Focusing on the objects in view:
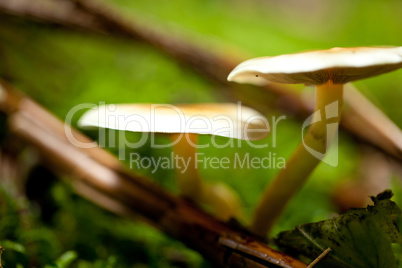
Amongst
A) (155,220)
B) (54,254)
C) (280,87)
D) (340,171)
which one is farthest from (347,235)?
(340,171)

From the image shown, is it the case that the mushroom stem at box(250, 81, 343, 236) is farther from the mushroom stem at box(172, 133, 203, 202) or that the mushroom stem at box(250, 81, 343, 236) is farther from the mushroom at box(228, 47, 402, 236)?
the mushroom stem at box(172, 133, 203, 202)

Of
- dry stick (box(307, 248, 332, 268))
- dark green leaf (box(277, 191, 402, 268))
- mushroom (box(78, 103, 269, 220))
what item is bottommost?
dry stick (box(307, 248, 332, 268))

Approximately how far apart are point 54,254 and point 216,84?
3.77 ft

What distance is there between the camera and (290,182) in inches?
33.1

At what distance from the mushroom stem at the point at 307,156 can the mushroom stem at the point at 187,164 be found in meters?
0.20

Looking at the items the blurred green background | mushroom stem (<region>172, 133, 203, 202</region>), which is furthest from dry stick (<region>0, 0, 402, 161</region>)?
mushroom stem (<region>172, 133, 203, 202</region>)

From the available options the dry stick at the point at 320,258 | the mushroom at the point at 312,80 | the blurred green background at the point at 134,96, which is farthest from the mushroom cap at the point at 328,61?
the blurred green background at the point at 134,96

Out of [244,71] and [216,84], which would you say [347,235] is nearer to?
[244,71]

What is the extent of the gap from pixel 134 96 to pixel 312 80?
1377mm

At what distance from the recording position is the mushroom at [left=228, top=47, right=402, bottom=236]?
0.57 metres

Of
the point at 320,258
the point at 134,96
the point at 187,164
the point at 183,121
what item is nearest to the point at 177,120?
the point at 183,121

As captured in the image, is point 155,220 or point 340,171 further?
point 340,171

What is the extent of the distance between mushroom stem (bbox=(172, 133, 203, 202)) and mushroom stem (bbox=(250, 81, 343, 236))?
0.64 feet

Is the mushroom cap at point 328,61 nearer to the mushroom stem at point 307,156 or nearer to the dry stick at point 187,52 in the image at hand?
the mushroom stem at point 307,156
